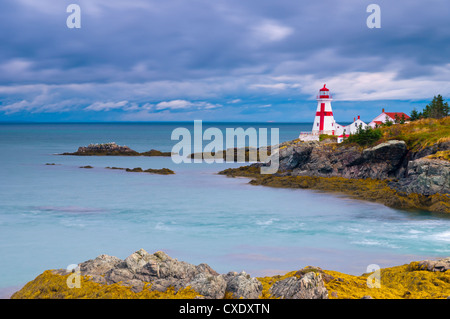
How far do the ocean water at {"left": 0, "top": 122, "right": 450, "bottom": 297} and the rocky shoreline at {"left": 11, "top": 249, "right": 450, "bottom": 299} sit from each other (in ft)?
10.5

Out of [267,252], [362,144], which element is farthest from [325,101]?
[267,252]

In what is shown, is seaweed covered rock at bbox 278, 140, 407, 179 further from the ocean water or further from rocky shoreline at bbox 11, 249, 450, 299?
rocky shoreline at bbox 11, 249, 450, 299

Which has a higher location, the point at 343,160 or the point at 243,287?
the point at 343,160

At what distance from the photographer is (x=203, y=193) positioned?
89.6ft

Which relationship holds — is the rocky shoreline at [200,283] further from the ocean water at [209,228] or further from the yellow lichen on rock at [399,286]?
the ocean water at [209,228]

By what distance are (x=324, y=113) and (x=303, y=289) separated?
123 feet

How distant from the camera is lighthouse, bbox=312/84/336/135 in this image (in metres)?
43.0

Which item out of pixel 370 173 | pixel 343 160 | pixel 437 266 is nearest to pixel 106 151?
pixel 343 160

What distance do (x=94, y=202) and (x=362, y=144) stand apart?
19.1 m

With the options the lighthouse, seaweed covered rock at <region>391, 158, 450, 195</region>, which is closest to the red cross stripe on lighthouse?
the lighthouse

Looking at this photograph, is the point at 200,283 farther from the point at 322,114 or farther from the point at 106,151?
the point at 106,151

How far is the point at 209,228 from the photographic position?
1828 centimetres
